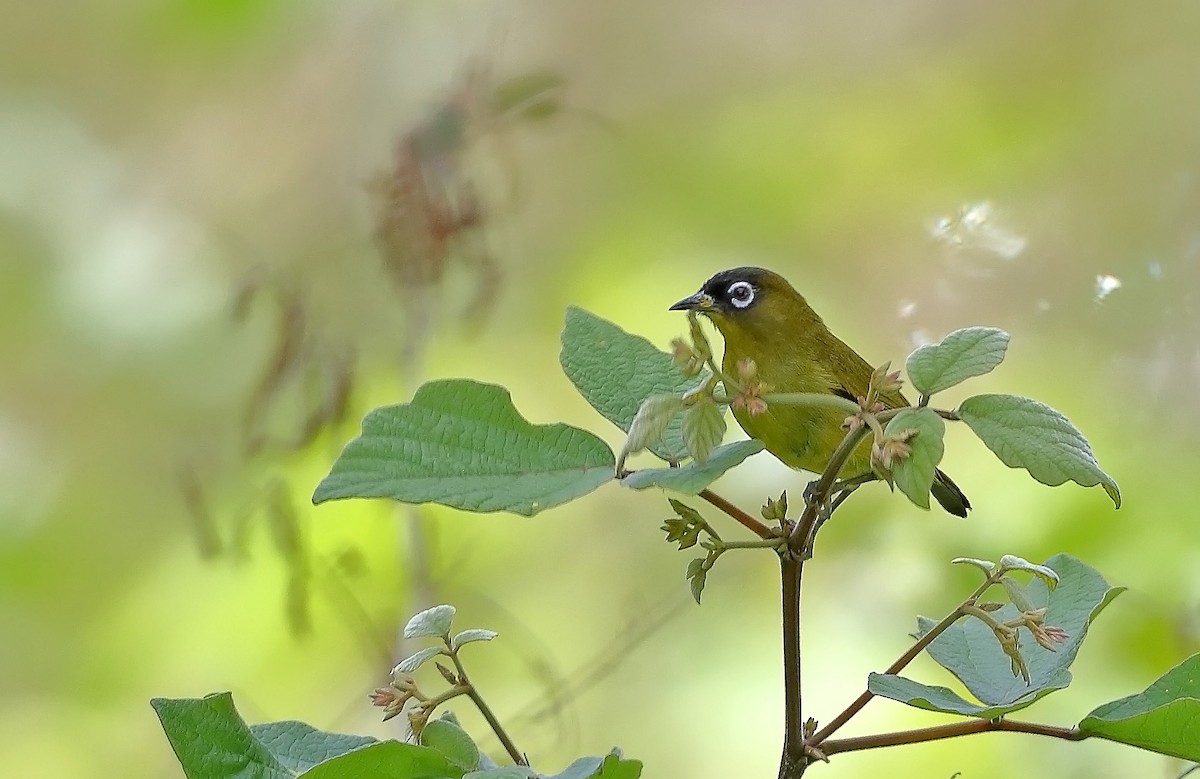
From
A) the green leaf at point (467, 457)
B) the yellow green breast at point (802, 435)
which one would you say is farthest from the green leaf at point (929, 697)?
the yellow green breast at point (802, 435)

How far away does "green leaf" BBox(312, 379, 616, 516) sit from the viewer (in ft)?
1.09

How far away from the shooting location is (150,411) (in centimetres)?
142

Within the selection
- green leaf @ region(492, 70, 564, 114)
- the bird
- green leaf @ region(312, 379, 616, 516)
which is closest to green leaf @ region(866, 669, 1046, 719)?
green leaf @ region(312, 379, 616, 516)

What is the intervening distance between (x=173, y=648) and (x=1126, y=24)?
4.51ft

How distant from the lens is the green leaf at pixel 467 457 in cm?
33

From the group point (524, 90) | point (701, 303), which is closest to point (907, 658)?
point (701, 303)

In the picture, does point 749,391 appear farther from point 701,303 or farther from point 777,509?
point 701,303

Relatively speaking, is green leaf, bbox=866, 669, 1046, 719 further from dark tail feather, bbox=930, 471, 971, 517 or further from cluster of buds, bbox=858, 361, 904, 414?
dark tail feather, bbox=930, 471, 971, 517

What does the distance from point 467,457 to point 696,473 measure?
7 centimetres

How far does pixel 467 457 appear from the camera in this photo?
1.17 feet

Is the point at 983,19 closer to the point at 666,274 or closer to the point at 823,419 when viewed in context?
the point at 666,274

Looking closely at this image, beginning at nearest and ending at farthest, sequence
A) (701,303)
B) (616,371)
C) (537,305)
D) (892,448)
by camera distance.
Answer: (892,448)
(616,371)
(701,303)
(537,305)

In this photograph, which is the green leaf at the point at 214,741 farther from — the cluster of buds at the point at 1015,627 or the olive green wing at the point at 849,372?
the olive green wing at the point at 849,372

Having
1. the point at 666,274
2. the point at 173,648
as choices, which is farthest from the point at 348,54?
the point at 173,648
